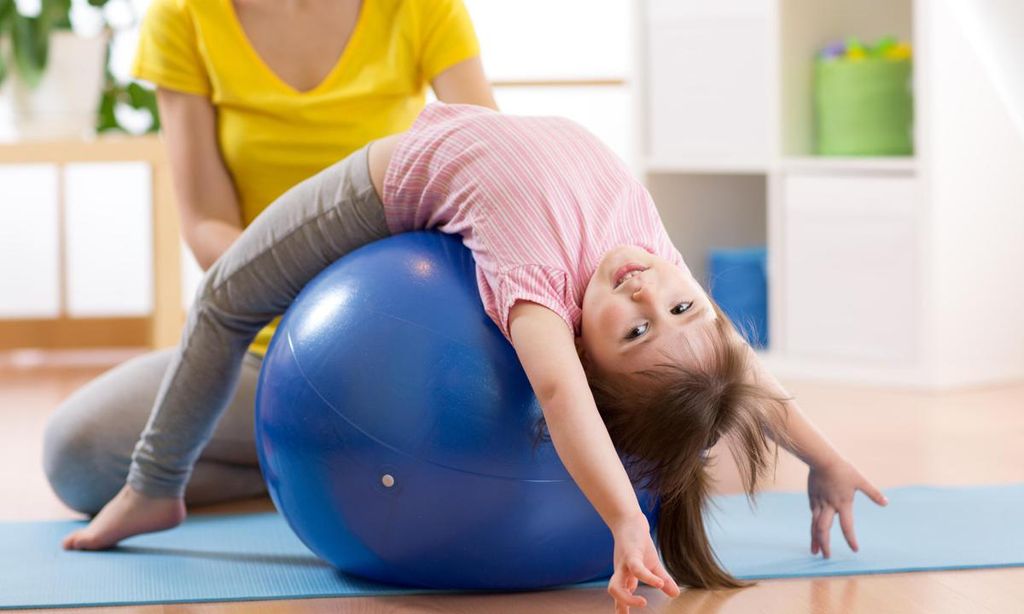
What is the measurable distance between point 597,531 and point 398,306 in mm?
309

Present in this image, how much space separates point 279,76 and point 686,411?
0.93 metres

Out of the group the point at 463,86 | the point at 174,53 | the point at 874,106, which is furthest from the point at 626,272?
the point at 874,106

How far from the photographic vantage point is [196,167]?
2.10 metres

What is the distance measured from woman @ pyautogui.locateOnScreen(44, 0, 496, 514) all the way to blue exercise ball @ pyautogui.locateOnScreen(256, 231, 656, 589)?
1.78ft

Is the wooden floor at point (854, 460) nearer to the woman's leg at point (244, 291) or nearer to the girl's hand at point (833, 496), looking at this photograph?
the girl's hand at point (833, 496)

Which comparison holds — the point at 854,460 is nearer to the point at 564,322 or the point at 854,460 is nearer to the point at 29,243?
the point at 564,322

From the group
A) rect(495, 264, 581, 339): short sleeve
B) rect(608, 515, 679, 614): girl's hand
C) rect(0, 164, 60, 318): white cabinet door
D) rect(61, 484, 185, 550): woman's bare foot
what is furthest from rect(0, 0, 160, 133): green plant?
rect(608, 515, 679, 614): girl's hand

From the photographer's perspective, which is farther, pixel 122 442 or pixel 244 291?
pixel 122 442

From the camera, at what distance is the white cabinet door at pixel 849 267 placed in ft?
10.3

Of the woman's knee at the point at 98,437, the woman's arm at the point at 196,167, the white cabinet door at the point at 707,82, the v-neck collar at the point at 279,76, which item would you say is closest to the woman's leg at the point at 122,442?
the woman's knee at the point at 98,437

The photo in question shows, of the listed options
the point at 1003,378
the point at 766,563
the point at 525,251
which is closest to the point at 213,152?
the point at 525,251

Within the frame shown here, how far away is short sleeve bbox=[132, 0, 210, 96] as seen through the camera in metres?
2.10

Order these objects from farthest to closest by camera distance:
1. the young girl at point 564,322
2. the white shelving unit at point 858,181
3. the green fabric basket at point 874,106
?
1. the green fabric basket at point 874,106
2. the white shelving unit at point 858,181
3. the young girl at point 564,322

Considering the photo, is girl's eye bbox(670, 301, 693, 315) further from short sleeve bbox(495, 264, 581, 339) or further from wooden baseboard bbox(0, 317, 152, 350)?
wooden baseboard bbox(0, 317, 152, 350)
